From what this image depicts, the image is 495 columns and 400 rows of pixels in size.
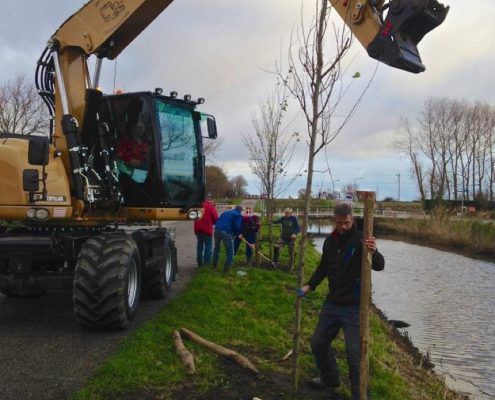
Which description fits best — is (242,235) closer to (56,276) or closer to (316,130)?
(56,276)

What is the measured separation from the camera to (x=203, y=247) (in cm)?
1336

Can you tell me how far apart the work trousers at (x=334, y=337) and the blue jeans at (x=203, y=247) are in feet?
26.0

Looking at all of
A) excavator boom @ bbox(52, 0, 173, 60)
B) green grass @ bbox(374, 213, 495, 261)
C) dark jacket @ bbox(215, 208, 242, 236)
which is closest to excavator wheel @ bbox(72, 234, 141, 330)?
excavator boom @ bbox(52, 0, 173, 60)

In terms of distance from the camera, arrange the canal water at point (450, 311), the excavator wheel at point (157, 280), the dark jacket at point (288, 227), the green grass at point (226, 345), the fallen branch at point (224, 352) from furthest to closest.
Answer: the dark jacket at point (288, 227)
the excavator wheel at point (157, 280)
the canal water at point (450, 311)
the fallen branch at point (224, 352)
the green grass at point (226, 345)

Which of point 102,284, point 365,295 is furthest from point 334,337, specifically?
point 102,284

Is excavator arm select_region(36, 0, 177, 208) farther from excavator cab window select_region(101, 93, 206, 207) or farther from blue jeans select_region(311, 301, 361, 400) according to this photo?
blue jeans select_region(311, 301, 361, 400)

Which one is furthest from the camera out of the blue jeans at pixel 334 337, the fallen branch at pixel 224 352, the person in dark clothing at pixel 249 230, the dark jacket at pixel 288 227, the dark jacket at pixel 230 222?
the person in dark clothing at pixel 249 230

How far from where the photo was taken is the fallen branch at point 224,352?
559 cm

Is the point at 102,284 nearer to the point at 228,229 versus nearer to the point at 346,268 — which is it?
the point at 346,268

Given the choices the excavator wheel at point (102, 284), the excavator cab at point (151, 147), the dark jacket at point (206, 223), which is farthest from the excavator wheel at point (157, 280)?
the dark jacket at point (206, 223)

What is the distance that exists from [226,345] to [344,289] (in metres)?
2.11

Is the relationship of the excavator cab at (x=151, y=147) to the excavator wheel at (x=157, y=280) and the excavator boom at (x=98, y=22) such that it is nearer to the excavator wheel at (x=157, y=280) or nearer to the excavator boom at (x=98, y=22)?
the excavator boom at (x=98, y=22)

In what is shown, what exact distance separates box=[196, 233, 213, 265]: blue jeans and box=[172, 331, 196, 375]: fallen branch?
676 centimetres

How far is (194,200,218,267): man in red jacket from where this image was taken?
12953 mm
